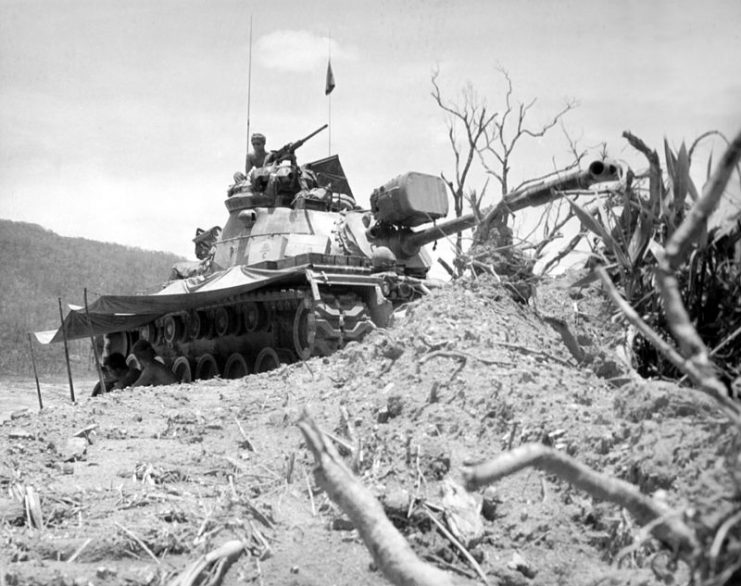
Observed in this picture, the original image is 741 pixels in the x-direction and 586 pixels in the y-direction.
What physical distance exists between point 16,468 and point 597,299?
165 inches

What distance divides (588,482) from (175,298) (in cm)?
1067

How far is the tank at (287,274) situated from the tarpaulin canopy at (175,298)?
0.08ft

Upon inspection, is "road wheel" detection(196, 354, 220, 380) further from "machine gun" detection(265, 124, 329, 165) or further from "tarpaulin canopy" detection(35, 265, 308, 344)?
"machine gun" detection(265, 124, 329, 165)

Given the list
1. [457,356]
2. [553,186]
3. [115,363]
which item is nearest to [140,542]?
[457,356]

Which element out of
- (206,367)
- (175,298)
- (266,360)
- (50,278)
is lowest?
(206,367)

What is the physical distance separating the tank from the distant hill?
13.7 meters

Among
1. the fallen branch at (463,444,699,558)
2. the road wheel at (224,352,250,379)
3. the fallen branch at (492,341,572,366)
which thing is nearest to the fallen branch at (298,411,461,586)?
the fallen branch at (463,444,699,558)

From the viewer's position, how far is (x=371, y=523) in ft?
6.28

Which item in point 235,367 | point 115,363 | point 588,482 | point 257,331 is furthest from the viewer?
point 115,363

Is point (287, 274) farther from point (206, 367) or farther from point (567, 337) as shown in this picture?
point (567, 337)

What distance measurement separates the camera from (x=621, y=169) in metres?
6.10

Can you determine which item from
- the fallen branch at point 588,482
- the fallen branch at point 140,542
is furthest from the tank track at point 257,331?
the fallen branch at point 588,482

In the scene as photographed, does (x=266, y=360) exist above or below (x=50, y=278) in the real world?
below

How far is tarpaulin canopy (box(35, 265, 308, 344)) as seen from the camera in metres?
11.2
